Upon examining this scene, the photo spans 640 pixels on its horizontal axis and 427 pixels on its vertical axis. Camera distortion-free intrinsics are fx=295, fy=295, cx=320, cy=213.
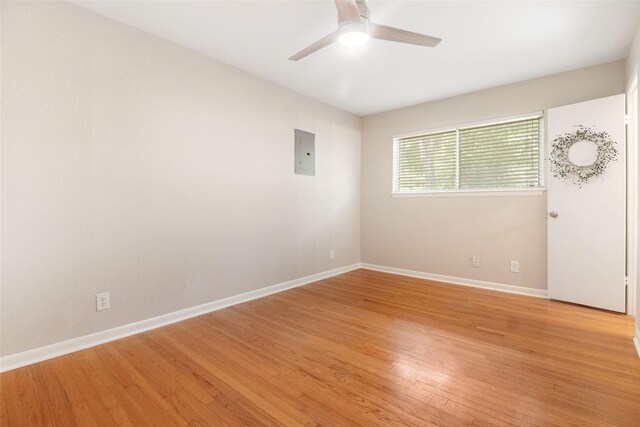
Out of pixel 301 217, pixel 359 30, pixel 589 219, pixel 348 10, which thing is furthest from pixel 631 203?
pixel 301 217

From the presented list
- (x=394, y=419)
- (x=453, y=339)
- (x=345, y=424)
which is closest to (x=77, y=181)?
(x=345, y=424)

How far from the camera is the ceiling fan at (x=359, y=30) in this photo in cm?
169

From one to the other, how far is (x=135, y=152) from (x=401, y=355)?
253cm

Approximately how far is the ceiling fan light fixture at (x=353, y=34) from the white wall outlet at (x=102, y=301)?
248cm

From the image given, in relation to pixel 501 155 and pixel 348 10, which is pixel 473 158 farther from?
pixel 348 10

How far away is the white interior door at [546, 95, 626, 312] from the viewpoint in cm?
278

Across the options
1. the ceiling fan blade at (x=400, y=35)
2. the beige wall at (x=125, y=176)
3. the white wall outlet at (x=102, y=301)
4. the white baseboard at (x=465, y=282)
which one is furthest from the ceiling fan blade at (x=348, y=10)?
the white baseboard at (x=465, y=282)

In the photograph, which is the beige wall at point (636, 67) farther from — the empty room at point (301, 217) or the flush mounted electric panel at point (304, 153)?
the flush mounted electric panel at point (304, 153)

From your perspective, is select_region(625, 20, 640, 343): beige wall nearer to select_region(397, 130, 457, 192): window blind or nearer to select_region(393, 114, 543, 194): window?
select_region(393, 114, 543, 194): window

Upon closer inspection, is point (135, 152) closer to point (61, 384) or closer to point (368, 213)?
point (61, 384)

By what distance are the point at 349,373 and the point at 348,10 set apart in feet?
7.02

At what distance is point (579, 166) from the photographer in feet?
9.72

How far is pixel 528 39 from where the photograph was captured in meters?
2.50

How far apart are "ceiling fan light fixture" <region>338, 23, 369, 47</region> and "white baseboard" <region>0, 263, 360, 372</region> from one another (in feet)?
8.28
